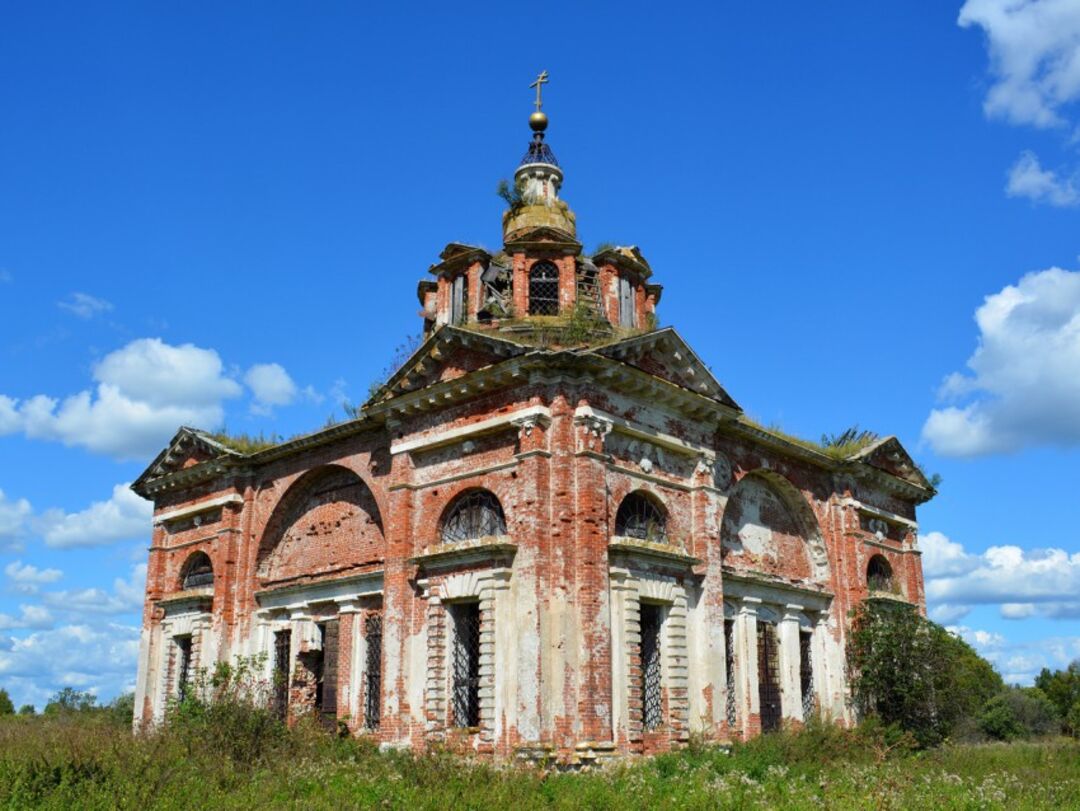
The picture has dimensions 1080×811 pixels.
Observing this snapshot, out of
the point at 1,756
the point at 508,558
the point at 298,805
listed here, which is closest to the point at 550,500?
the point at 508,558

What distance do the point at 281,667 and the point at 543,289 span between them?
33.0 feet

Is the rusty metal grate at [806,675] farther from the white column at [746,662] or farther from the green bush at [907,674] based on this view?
the white column at [746,662]

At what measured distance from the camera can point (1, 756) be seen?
44.8 ft

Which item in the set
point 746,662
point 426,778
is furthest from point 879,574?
point 426,778

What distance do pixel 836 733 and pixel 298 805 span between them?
1218 centimetres

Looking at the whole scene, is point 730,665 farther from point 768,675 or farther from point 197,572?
point 197,572

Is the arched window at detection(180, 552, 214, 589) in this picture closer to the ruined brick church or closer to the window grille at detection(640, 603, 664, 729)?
the ruined brick church

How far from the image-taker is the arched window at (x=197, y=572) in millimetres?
24859

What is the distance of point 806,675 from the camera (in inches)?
913

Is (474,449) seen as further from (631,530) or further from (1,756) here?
(1,756)

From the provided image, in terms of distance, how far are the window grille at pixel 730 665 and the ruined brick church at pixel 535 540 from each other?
5cm

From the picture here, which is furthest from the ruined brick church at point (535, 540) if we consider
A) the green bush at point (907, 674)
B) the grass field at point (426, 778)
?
the grass field at point (426, 778)

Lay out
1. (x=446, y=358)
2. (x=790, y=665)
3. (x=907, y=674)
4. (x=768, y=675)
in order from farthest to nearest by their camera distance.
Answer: (x=907, y=674) < (x=790, y=665) < (x=768, y=675) < (x=446, y=358)

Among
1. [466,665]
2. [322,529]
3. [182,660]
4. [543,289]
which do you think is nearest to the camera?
[466,665]
